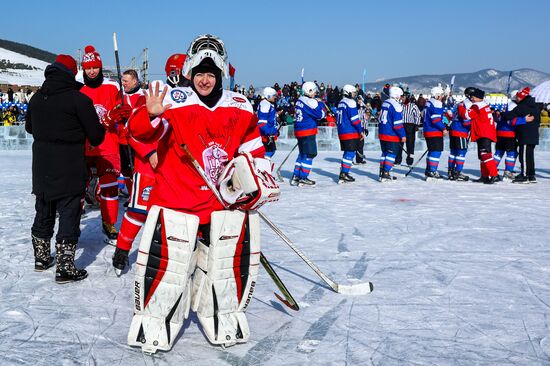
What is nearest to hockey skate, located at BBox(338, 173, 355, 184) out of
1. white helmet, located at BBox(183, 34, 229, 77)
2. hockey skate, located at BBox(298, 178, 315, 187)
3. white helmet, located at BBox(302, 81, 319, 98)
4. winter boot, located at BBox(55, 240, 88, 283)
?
hockey skate, located at BBox(298, 178, 315, 187)

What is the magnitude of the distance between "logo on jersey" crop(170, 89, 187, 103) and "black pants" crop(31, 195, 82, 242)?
1693 millimetres

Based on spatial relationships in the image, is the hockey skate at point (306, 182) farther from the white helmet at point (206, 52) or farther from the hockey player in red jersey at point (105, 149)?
the white helmet at point (206, 52)

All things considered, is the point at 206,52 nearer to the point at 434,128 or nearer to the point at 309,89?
the point at 309,89

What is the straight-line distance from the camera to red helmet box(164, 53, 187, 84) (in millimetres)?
5297

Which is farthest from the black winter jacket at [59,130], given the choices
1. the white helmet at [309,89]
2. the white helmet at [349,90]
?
the white helmet at [349,90]

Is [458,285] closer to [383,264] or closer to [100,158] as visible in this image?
[383,264]

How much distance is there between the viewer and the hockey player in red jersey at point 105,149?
223 inches

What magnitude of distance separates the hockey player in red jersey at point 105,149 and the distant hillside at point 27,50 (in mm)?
76382

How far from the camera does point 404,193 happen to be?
935cm

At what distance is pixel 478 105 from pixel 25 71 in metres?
58.0

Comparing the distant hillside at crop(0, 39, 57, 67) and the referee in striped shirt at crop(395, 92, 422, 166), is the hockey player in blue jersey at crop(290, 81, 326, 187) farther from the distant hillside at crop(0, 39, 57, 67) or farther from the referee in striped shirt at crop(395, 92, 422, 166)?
the distant hillside at crop(0, 39, 57, 67)

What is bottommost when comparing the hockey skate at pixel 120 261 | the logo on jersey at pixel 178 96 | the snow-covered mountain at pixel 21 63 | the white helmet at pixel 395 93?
the hockey skate at pixel 120 261

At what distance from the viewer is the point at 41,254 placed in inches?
186

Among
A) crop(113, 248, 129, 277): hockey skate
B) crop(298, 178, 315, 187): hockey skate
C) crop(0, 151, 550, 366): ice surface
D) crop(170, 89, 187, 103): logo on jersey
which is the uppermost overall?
crop(170, 89, 187, 103): logo on jersey
